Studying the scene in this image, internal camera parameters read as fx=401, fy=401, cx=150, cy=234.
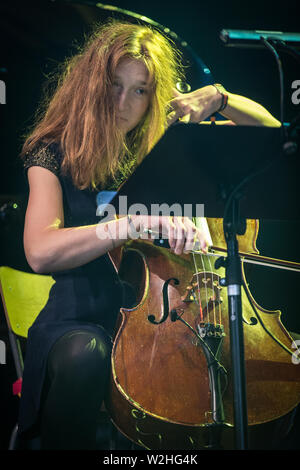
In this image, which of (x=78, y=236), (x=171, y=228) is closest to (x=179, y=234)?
(x=171, y=228)

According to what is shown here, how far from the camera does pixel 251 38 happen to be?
0.81 m

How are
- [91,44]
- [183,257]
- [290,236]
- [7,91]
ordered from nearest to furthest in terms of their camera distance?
[183,257] → [91,44] → [290,236] → [7,91]

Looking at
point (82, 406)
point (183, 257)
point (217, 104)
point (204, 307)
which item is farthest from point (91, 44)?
point (82, 406)

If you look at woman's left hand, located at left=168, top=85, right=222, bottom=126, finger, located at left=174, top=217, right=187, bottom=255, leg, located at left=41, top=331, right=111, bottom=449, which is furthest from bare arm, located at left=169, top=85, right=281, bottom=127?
leg, located at left=41, top=331, right=111, bottom=449

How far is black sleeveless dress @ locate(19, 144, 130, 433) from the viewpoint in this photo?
104cm

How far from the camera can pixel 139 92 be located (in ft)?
4.17

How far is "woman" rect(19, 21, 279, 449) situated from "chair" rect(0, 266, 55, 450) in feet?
1.09

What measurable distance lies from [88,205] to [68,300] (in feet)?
0.95

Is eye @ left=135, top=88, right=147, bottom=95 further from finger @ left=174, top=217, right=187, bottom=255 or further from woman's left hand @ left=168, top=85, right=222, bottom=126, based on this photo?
finger @ left=174, top=217, right=187, bottom=255

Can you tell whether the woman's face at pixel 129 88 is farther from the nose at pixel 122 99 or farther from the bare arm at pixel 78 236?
the bare arm at pixel 78 236

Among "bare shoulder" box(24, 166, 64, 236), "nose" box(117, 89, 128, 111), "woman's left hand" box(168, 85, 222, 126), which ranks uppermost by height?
"nose" box(117, 89, 128, 111)

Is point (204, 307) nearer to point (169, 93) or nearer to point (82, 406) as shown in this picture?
point (82, 406)
